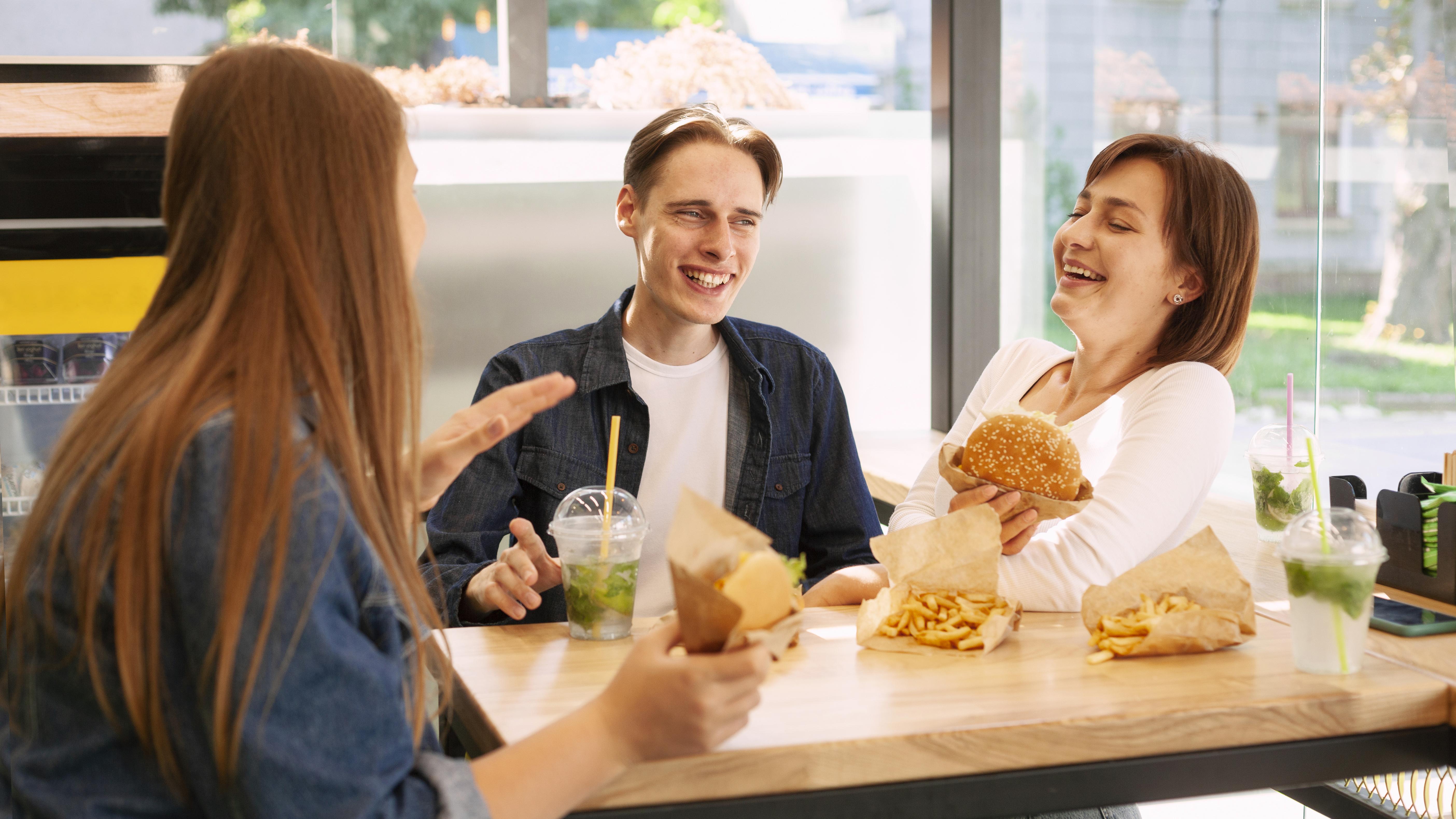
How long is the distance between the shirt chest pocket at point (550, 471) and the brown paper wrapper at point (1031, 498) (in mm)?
654

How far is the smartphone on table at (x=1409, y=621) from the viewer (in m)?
1.32

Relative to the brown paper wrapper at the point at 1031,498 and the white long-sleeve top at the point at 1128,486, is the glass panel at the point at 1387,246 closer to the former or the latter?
the white long-sleeve top at the point at 1128,486

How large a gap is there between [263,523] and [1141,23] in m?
3.19

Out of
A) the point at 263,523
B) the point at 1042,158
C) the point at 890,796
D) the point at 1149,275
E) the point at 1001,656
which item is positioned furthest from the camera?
the point at 1042,158

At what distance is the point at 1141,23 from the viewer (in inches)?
A: 129

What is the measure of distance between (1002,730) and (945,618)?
0.29 metres

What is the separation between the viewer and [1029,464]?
146cm

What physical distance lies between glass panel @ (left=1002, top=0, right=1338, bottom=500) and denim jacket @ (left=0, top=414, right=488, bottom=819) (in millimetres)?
2533

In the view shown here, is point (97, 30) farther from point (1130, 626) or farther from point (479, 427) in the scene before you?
point (1130, 626)

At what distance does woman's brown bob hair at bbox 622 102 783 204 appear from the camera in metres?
2.02

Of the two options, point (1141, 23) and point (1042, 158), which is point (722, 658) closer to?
point (1141, 23)

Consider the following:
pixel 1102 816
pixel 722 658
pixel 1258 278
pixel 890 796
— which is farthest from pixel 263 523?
pixel 1258 278

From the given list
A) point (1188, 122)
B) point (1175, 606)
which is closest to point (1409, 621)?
point (1175, 606)

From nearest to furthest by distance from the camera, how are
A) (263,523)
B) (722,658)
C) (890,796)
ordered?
1. (263,523)
2. (722,658)
3. (890,796)
